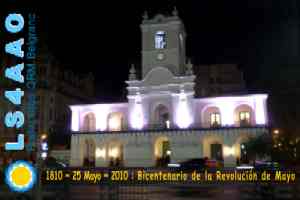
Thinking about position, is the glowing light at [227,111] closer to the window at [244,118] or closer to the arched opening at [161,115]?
the window at [244,118]

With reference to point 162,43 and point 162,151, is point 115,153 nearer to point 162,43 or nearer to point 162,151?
point 162,151

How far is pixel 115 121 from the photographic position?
5541cm

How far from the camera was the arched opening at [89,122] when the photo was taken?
5534 centimetres

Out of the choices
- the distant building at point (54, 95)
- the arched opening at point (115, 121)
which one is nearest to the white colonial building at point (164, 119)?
the arched opening at point (115, 121)

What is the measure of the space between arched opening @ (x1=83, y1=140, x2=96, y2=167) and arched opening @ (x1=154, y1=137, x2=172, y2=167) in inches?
374

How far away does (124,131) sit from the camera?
169 ft

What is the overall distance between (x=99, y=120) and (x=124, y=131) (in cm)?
498

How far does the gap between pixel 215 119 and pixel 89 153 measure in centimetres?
1892

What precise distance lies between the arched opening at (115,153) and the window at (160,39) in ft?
47.1

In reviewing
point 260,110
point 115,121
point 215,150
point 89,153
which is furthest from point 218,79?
point 89,153

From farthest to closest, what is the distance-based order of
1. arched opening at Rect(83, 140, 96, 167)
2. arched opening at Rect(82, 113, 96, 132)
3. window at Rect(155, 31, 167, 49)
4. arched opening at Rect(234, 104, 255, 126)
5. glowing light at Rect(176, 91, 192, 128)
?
arched opening at Rect(82, 113, 96, 132)
arched opening at Rect(83, 140, 96, 167)
window at Rect(155, 31, 167, 49)
glowing light at Rect(176, 91, 192, 128)
arched opening at Rect(234, 104, 255, 126)

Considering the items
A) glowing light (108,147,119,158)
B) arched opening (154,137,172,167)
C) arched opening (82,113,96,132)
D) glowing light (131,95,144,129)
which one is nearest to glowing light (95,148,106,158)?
glowing light (108,147,119,158)

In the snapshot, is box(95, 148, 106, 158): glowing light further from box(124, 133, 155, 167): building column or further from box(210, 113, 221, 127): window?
box(210, 113, 221, 127): window

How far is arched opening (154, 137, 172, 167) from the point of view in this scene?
51.2 metres
